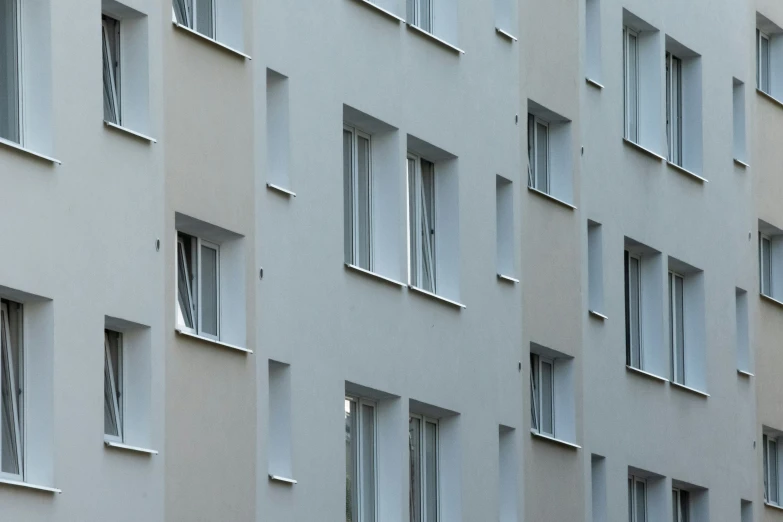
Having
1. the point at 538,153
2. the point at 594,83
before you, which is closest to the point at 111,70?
the point at 538,153

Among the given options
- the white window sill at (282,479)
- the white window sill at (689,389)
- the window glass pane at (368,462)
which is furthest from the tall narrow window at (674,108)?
the white window sill at (282,479)

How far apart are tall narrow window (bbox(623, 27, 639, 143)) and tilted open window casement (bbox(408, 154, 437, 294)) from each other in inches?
292

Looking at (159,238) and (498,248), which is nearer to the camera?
(159,238)

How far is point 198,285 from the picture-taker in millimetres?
29859

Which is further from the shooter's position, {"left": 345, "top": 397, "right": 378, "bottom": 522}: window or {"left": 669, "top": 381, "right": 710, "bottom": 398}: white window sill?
{"left": 669, "top": 381, "right": 710, "bottom": 398}: white window sill

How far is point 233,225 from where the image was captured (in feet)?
98.0

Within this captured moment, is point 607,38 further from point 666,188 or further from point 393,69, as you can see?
point 393,69

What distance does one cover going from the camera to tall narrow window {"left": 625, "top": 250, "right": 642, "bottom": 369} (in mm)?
41750

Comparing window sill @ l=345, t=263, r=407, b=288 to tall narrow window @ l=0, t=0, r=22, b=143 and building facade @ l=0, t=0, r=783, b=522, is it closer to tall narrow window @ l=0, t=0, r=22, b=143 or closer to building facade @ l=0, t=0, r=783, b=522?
building facade @ l=0, t=0, r=783, b=522

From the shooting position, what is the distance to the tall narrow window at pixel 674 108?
4378 centimetres

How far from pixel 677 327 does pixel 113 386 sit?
1774cm

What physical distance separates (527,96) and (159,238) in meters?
10.8

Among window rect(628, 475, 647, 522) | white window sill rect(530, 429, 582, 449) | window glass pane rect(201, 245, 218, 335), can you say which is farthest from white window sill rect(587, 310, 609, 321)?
window glass pane rect(201, 245, 218, 335)

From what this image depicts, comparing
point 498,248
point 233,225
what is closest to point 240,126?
point 233,225
